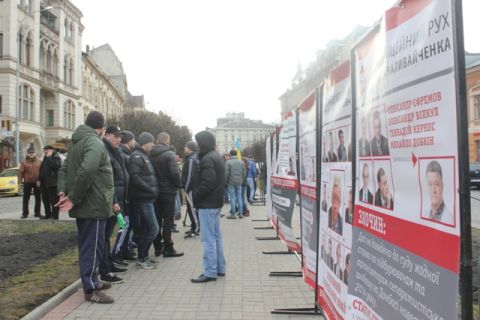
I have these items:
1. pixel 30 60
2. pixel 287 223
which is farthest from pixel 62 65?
pixel 287 223

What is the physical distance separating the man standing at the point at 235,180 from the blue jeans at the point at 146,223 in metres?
6.45

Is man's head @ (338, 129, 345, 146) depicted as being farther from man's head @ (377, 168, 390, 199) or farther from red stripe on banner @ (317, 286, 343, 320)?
red stripe on banner @ (317, 286, 343, 320)

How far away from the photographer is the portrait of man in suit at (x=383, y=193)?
238 centimetres

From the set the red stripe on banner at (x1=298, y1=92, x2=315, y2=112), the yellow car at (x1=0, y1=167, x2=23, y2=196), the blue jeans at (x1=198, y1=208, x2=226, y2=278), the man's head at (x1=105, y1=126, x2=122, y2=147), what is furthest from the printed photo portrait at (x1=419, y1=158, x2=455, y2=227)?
the yellow car at (x1=0, y1=167, x2=23, y2=196)

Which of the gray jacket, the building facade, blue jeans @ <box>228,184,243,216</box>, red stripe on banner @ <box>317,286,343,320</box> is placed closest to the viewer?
red stripe on banner @ <box>317,286,343,320</box>

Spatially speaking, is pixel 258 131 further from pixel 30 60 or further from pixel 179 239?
pixel 179 239

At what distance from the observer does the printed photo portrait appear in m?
1.82

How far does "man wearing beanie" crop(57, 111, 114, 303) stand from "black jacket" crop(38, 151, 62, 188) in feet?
24.1

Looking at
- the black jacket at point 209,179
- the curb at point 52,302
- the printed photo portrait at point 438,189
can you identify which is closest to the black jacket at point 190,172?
the black jacket at point 209,179

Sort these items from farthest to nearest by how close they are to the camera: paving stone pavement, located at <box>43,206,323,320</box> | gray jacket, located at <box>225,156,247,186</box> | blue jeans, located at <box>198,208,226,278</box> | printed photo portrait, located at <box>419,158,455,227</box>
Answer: gray jacket, located at <box>225,156,247,186</box> < blue jeans, located at <box>198,208,226,278</box> < paving stone pavement, located at <box>43,206,323,320</box> < printed photo portrait, located at <box>419,158,455,227</box>

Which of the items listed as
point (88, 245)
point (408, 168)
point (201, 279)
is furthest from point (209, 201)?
point (408, 168)

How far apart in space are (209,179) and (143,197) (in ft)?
4.16

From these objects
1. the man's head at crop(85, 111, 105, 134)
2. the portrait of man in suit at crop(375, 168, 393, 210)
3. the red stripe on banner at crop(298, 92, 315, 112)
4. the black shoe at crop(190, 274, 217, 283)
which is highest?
the red stripe on banner at crop(298, 92, 315, 112)

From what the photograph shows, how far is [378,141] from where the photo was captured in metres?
2.52
